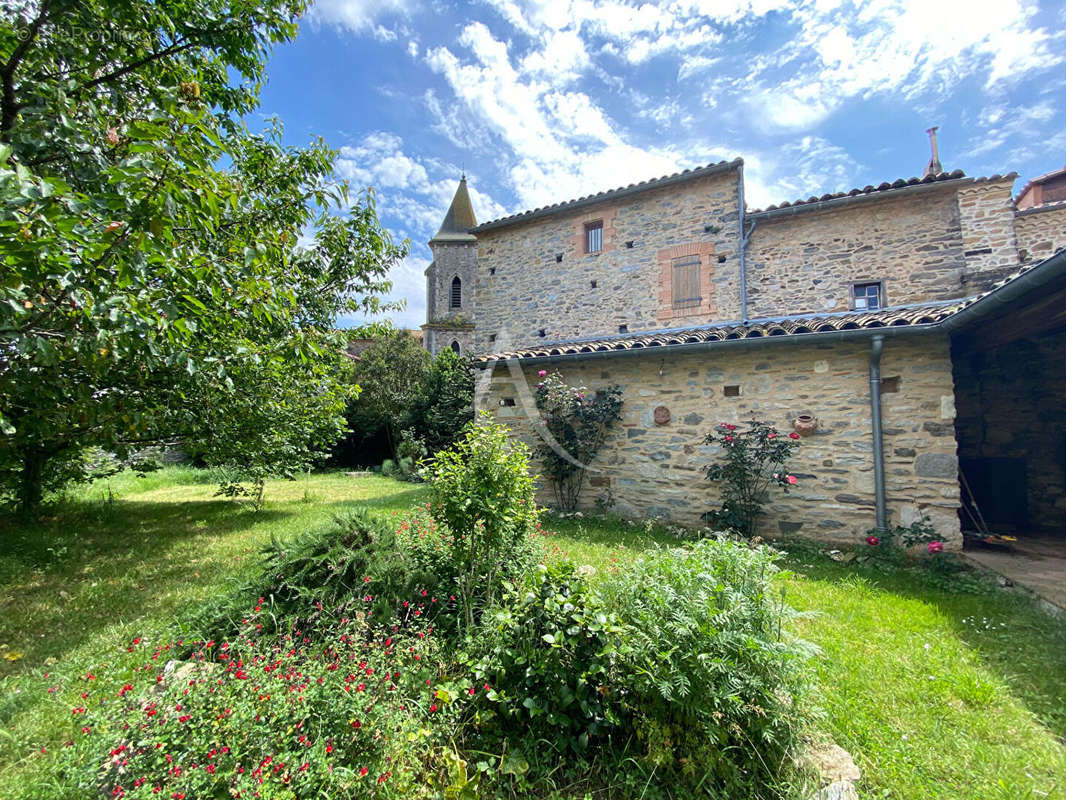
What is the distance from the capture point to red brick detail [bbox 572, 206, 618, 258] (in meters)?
11.9

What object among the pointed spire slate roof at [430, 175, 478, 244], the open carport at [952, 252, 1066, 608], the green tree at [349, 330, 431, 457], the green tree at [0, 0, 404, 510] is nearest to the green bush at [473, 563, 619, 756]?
the green tree at [0, 0, 404, 510]

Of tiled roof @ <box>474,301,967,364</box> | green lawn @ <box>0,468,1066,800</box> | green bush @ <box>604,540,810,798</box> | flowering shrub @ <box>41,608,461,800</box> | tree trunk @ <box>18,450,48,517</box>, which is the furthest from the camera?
tree trunk @ <box>18,450,48,517</box>

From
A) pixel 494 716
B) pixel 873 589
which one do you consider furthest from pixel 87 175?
pixel 873 589

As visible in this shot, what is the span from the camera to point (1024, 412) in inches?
272

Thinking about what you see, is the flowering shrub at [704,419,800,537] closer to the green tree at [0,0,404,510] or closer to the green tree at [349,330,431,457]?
the green tree at [0,0,404,510]

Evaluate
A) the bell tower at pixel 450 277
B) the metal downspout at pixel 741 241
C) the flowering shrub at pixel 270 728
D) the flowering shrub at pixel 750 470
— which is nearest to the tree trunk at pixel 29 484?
the flowering shrub at pixel 270 728

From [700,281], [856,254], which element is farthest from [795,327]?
[856,254]

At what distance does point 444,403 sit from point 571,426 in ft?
27.1

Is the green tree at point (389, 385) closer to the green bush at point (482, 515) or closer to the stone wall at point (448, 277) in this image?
the stone wall at point (448, 277)

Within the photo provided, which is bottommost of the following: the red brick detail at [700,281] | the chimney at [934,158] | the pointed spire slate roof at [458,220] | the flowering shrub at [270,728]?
the flowering shrub at [270,728]

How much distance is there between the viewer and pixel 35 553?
15.5ft

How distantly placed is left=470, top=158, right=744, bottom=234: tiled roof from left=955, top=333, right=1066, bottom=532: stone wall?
6.21 m

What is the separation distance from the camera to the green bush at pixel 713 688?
1.80 metres

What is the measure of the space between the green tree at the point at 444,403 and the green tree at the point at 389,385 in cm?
67
